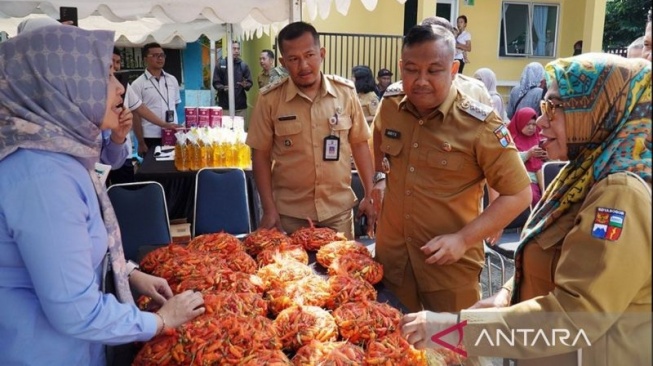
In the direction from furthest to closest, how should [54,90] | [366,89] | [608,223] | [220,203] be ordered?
[366,89], [220,203], [54,90], [608,223]

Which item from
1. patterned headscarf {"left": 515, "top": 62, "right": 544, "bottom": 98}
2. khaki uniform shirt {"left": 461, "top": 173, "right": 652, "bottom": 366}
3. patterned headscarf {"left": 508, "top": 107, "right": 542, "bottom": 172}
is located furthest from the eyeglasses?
patterned headscarf {"left": 515, "top": 62, "right": 544, "bottom": 98}

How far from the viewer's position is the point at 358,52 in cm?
1033

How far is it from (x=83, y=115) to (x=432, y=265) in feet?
5.29

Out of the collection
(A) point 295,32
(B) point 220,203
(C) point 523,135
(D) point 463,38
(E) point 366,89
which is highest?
(D) point 463,38

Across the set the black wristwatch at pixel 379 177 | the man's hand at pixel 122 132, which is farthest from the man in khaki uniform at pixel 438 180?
the man's hand at pixel 122 132

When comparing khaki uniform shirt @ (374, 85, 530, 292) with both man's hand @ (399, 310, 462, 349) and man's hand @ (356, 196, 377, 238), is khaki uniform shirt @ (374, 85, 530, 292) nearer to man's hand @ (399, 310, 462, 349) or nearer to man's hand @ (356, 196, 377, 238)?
man's hand @ (356, 196, 377, 238)

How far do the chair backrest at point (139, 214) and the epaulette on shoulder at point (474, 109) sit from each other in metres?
2.22

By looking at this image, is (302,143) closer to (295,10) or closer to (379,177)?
(379,177)

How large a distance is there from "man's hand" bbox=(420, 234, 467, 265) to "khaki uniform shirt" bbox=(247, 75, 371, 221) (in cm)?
123

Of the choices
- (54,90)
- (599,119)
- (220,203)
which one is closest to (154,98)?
(220,203)

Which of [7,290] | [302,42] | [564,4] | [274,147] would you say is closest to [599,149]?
[7,290]

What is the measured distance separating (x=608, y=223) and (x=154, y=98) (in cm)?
640

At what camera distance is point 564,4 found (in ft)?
37.3

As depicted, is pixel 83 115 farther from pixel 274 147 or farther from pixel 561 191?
pixel 274 147
